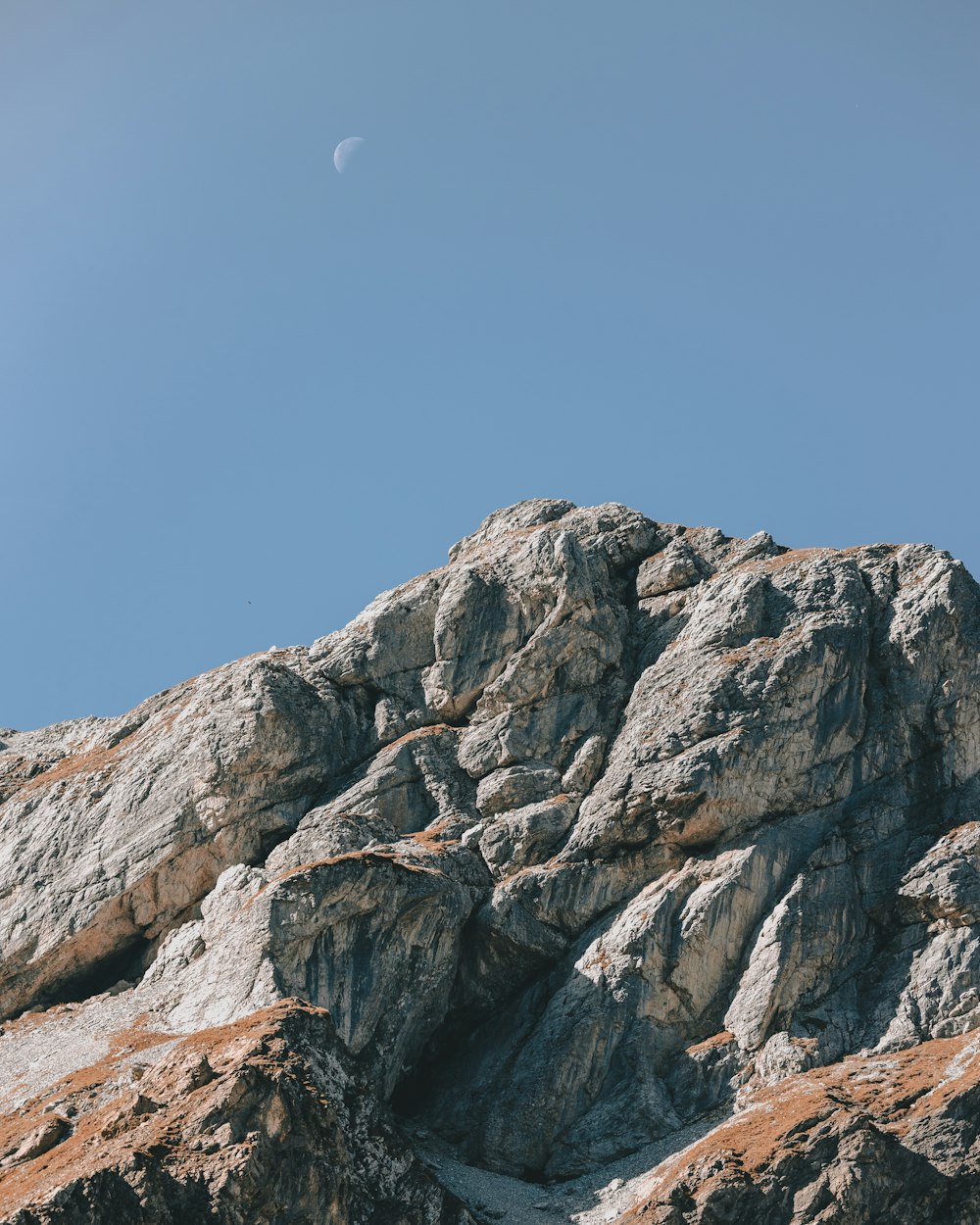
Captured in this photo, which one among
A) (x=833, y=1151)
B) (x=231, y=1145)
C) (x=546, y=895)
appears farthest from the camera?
(x=546, y=895)

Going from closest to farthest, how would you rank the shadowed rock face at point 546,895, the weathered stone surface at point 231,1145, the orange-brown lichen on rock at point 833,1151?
1. the weathered stone surface at point 231,1145
2. the orange-brown lichen on rock at point 833,1151
3. the shadowed rock face at point 546,895

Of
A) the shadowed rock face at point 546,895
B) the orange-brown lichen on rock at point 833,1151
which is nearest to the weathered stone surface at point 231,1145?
the shadowed rock face at point 546,895

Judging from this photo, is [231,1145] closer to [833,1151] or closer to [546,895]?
[833,1151]

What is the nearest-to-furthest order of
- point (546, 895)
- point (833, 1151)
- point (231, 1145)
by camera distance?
1. point (231, 1145)
2. point (833, 1151)
3. point (546, 895)

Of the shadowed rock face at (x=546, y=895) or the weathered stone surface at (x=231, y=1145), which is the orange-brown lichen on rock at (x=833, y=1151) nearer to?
the shadowed rock face at (x=546, y=895)

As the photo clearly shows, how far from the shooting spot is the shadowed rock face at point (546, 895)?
75.1 meters

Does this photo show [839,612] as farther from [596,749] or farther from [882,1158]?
[882,1158]

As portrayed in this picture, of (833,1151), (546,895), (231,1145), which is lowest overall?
(833,1151)

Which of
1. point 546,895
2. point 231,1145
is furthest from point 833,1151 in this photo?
point 231,1145

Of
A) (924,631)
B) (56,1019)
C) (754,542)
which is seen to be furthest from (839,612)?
(56,1019)

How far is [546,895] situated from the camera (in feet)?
Answer: 316

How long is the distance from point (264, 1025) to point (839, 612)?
1857 inches

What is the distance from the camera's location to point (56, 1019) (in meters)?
98.3

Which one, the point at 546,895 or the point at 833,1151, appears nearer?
the point at 833,1151
